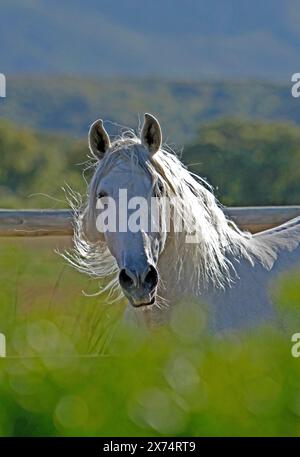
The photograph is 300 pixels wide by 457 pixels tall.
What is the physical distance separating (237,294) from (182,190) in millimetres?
360

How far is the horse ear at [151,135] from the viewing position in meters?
3.41

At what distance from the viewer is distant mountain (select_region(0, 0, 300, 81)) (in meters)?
53.8

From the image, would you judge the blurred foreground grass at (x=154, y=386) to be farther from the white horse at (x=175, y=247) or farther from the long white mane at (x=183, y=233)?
the long white mane at (x=183, y=233)

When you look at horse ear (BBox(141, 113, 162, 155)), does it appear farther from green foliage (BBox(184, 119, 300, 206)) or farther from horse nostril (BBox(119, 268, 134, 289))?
green foliage (BBox(184, 119, 300, 206))

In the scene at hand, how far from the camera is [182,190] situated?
131 inches

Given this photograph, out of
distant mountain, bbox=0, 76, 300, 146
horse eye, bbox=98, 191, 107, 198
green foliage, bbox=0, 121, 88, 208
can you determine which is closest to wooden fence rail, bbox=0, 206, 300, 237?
horse eye, bbox=98, 191, 107, 198

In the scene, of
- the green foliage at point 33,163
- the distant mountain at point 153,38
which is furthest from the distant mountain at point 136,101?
the green foliage at point 33,163

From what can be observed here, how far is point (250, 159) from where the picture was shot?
80.2 feet

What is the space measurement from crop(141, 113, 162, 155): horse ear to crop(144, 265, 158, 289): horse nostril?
50 centimetres

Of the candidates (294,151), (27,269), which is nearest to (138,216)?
(27,269)

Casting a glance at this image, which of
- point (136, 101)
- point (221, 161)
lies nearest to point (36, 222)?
point (221, 161)

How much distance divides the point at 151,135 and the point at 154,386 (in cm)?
255

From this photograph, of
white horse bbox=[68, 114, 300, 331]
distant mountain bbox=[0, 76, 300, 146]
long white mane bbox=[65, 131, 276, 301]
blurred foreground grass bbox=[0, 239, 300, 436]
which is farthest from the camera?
distant mountain bbox=[0, 76, 300, 146]

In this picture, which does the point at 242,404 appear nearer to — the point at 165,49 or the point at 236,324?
the point at 236,324
